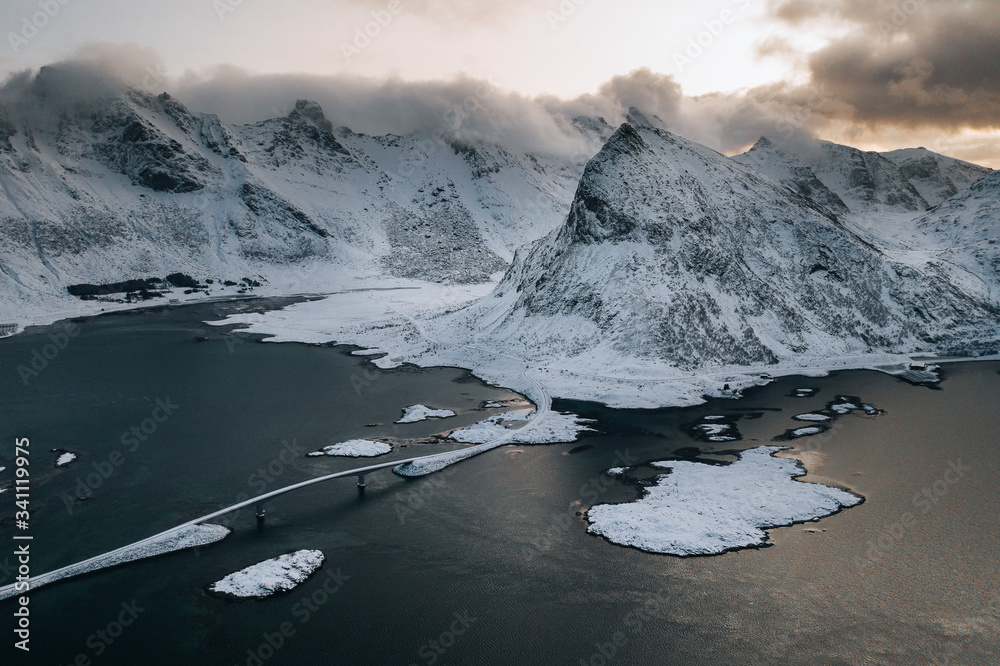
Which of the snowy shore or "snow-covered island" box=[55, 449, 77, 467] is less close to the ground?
the snowy shore

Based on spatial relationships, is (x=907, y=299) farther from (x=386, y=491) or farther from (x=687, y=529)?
(x=386, y=491)

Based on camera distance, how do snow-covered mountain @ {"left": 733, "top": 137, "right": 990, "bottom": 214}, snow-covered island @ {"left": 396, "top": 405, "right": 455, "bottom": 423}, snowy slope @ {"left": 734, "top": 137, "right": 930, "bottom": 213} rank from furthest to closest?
snowy slope @ {"left": 734, "top": 137, "right": 930, "bottom": 213} < snow-covered mountain @ {"left": 733, "top": 137, "right": 990, "bottom": 214} < snow-covered island @ {"left": 396, "top": 405, "right": 455, "bottom": 423}

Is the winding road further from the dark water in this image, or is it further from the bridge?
the dark water

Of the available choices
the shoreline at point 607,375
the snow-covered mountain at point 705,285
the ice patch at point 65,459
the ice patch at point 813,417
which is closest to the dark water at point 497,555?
the ice patch at point 65,459

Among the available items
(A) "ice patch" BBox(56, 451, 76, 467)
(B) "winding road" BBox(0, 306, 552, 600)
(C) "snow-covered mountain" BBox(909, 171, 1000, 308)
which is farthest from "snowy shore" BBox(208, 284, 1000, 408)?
(A) "ice patch" BBox(56, 451, 76, 467)

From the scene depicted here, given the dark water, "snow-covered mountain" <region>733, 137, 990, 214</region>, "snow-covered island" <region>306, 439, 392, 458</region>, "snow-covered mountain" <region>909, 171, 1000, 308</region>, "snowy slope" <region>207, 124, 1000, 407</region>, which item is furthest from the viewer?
"snow-covered mountain" <region>733, 137, 990, 214</region>

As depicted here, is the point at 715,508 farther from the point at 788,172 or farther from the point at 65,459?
the point at 788,172
